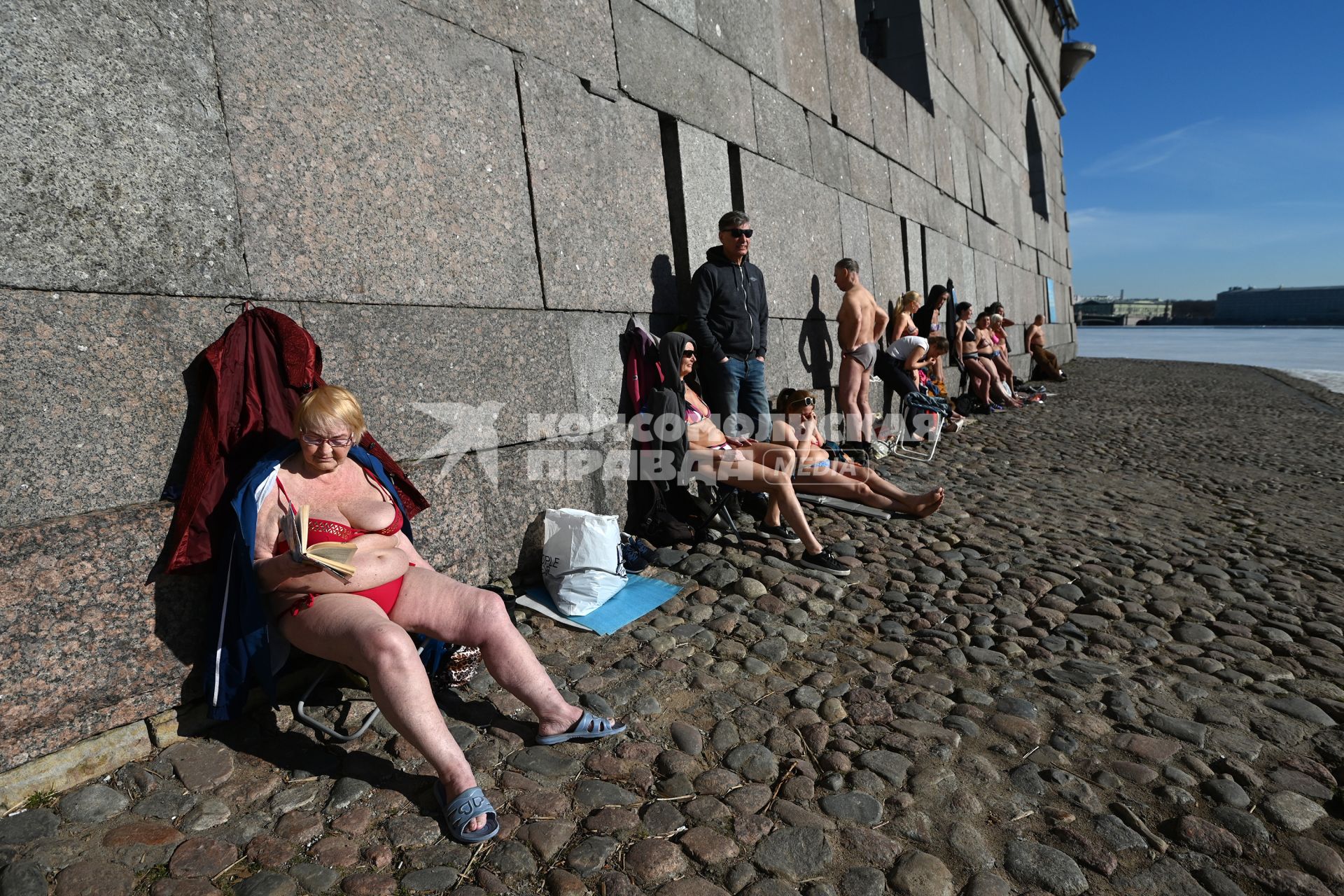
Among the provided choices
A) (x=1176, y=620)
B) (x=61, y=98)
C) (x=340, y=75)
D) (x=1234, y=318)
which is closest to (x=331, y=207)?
(x=340, y=75)

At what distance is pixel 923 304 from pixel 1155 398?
5646 millimetres

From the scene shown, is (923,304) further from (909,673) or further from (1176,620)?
(909,673)

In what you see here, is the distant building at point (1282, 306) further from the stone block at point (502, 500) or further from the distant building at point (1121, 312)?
the stone block at point (502, 500)

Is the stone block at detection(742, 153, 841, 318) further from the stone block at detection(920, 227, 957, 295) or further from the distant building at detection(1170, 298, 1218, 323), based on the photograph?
the distant building at detection(1170, 298, 1218, 323)

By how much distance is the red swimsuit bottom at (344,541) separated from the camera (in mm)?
A: 2631

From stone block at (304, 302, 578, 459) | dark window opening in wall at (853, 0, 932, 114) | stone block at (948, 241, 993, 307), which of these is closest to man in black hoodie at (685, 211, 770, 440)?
stone block at (304, 302, 578, 459)

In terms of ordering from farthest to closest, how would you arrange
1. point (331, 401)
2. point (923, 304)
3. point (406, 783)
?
point (923, 304) < point (331, 401) < point (406, 783)

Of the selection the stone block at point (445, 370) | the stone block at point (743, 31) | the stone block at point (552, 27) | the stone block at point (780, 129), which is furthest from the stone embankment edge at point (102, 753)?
the stone block at point (780, 129)

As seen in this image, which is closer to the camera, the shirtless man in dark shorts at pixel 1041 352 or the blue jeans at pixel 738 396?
the blue jeans at pixel 738 396

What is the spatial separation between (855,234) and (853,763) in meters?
7.04

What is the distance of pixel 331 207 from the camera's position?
3.34 metres

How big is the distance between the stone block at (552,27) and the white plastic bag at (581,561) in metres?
2.65

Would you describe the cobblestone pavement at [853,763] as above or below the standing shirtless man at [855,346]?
below

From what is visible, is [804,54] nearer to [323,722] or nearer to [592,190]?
[592,190]
